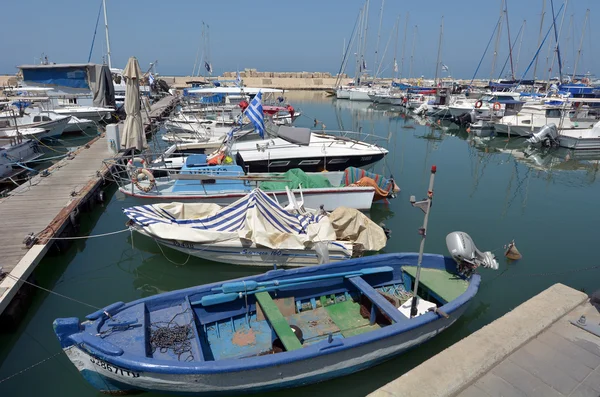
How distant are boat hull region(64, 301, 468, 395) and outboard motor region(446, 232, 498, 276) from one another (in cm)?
228

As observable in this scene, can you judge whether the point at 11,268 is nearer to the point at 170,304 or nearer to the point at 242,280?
the point at 170,304

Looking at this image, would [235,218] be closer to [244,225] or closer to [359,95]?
[244,225]

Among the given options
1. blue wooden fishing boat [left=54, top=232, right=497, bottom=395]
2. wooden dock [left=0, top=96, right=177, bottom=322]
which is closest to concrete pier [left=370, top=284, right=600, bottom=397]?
blue wooden fishing boat [left=54, top=232, right=497, bottom=395]

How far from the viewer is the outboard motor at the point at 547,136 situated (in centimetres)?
2878

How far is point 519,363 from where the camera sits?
5922mm

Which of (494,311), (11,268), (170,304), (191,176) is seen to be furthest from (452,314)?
(11,268)

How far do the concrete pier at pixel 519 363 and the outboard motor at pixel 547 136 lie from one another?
2606cm

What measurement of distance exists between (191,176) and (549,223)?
13836mm

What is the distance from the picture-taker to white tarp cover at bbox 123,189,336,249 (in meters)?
9.91

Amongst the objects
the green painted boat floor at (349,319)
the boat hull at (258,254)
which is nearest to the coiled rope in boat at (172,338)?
the green painted boat floor at (349,319)

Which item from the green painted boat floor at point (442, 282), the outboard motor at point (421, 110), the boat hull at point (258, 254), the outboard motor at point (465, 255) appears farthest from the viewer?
the outboard motor at point (421, 110)

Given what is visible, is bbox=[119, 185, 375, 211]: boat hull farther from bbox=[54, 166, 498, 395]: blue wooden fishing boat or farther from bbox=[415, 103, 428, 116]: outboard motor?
bbox=[415, 103, 428, 116]: outboard motor

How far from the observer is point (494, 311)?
927cm

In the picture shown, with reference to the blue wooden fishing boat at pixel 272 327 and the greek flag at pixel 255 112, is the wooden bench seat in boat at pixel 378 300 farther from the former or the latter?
the greek flag at pixel 255 112
